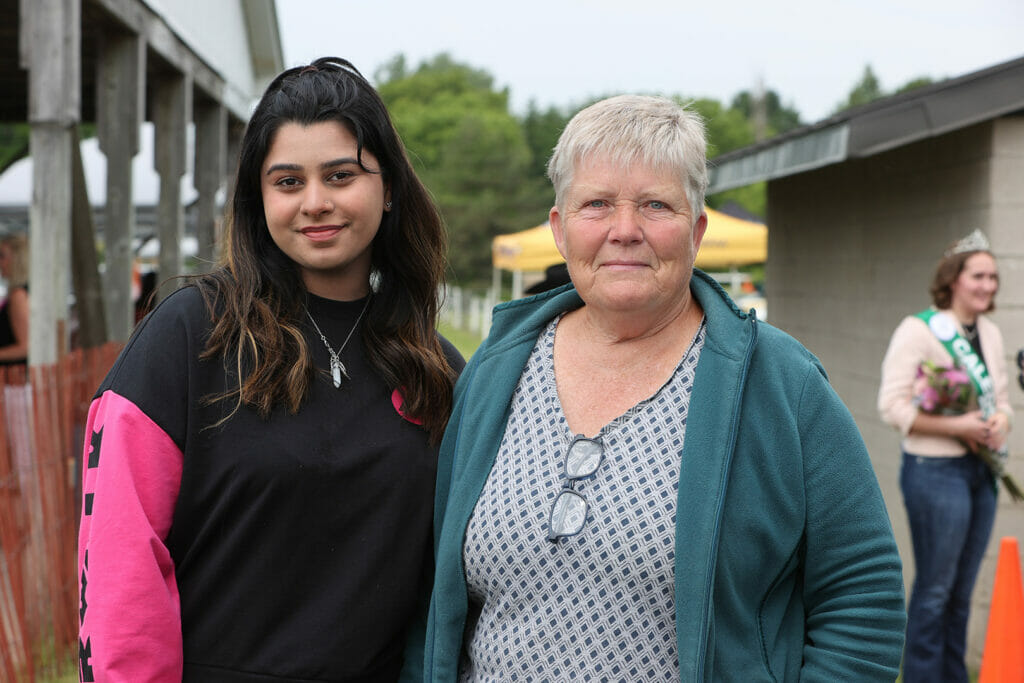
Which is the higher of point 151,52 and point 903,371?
Result: point 151,52

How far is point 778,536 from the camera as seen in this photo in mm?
1984

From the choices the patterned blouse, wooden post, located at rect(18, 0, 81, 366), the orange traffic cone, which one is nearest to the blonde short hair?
the patterned blouse

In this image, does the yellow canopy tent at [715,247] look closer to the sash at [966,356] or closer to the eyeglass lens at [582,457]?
the sash at [966,356]

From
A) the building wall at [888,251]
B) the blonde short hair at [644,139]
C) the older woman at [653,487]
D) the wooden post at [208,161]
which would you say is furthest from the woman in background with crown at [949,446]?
the wooden post at [208,161]

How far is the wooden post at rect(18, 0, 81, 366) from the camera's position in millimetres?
5648

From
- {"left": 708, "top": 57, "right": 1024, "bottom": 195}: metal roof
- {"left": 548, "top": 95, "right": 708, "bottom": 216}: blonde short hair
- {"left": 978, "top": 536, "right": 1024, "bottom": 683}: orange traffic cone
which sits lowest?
{"left": 978, "top": 536, "right": 1024, "bottom": 683}: orange traffic cone

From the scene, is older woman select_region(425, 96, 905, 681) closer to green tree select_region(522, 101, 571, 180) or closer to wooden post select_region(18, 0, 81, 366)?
wooden post select_region(18, 0, 81, 366)

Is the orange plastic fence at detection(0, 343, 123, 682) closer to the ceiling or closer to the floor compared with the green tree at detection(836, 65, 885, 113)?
closer to the floor

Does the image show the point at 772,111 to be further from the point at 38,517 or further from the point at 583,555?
the point at 583,555

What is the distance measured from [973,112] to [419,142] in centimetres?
7413

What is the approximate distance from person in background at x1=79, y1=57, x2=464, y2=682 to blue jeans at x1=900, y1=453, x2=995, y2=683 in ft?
11.5

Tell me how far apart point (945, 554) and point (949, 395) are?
2.47 feet

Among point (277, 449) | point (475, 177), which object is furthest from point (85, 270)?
point (475, 177)

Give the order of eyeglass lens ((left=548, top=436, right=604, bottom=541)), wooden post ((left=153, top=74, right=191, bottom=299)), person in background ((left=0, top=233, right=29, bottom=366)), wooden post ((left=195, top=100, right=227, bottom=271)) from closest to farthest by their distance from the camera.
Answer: eyeglass lens ((left=548, top=436, right=604, bottom=541)) < person in background ((left=0, top=233, right=29, bottom=366)) < wooden post ((left=153, top=74, right=191, bottom=299)) < wooden post ((left=195, top=100, right=227, bottom=271))
